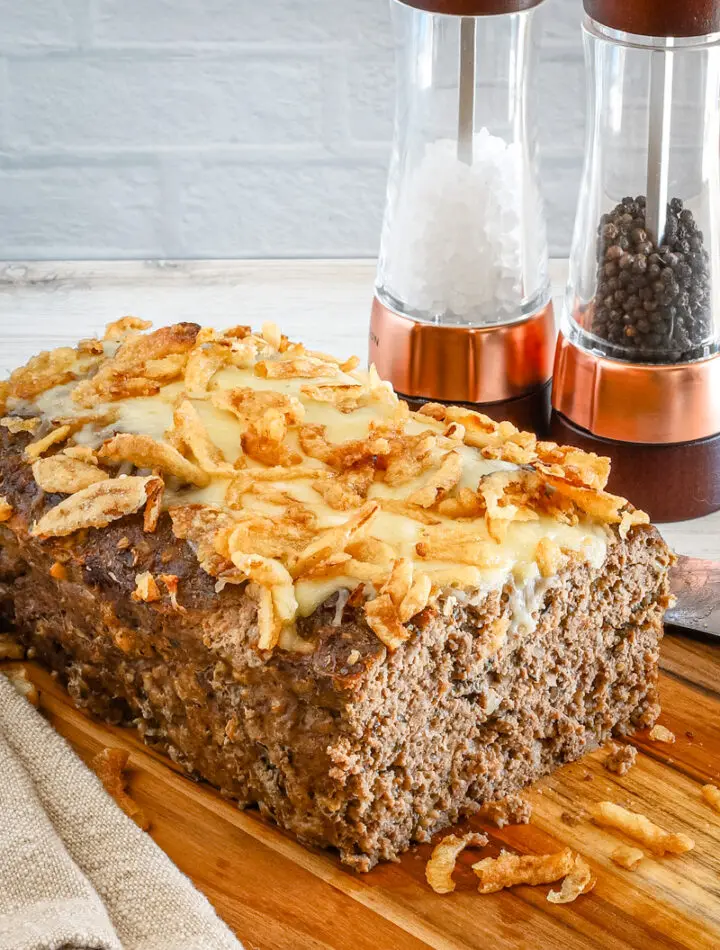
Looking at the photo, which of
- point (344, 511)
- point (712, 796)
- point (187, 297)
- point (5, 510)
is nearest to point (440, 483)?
point (344, 511)

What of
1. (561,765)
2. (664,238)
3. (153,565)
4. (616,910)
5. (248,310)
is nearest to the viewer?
(616,910)

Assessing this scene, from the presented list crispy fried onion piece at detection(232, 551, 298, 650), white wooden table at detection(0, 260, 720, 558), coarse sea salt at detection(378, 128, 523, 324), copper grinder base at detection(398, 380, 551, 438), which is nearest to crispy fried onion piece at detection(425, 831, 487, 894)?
crispy fried onion piece at detection(232, 551, 298, 650)

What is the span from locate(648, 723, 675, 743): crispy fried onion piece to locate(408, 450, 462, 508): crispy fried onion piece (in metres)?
0.59

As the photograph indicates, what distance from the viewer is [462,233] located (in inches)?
124

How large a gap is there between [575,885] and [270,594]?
64 centimetres

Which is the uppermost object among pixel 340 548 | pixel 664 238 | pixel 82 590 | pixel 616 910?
pixel 664 238

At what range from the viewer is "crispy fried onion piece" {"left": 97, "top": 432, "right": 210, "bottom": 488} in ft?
7.88

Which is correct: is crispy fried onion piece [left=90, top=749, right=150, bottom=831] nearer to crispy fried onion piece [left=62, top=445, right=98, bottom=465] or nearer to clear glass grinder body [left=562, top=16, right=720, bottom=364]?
crispy fried onion piece [left=62, top=445, right=98, bottom=465]

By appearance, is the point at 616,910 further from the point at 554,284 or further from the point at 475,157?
the point at 554,284

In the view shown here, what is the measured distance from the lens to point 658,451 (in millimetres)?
3145

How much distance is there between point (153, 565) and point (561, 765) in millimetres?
782

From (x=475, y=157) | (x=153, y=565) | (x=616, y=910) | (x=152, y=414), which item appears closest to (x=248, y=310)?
(x=475, y=157)

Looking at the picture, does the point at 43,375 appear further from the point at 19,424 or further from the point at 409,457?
the point at 409,457

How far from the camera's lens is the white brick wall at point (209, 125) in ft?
14.1
